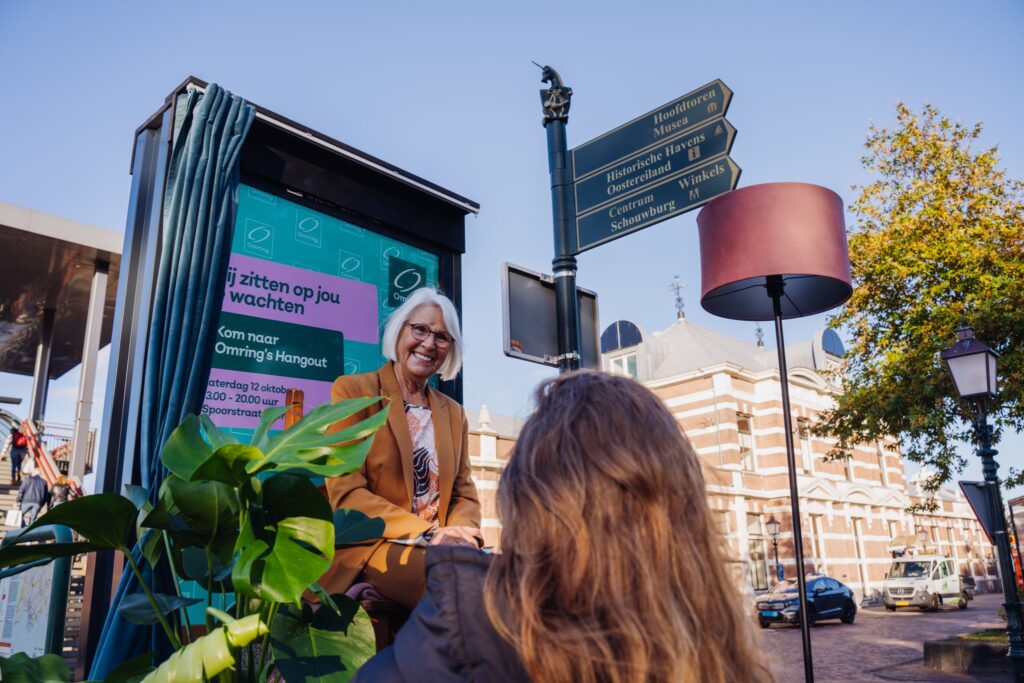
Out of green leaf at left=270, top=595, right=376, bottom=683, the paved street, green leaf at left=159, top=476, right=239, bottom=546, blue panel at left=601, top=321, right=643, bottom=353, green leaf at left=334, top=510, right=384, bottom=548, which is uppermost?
blue panel at left=601, top=321, right=643, bottom=353

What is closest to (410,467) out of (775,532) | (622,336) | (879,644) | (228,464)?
(228,464)

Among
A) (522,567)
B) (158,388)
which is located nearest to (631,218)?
(158,388)

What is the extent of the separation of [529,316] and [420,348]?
0.61m

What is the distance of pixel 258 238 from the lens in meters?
3.58

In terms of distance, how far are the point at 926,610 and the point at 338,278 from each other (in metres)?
24.8

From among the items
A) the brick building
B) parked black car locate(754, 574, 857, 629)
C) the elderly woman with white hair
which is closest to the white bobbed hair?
the elderly woman with white hair

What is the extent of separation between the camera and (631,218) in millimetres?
3260

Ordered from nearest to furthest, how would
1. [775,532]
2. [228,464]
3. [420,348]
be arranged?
[228,464] → [420,348] → [775,532]

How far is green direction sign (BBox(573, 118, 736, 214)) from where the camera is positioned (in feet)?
10.1

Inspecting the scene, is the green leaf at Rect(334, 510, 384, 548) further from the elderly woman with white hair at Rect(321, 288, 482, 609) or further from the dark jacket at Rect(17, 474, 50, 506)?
the dark jacket at Rect(17, 474, 50, 506)

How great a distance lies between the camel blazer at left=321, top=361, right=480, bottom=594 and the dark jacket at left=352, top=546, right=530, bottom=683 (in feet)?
3.99

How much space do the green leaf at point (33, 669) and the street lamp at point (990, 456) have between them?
7.51 metres

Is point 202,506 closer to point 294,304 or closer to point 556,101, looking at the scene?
point 294,304

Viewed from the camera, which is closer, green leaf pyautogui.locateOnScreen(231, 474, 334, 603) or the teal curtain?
green leaf pyautogui.locateOnScreen(231, 474, 334, 603)
